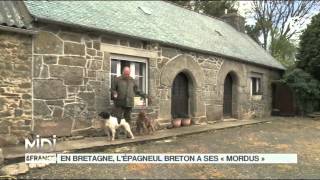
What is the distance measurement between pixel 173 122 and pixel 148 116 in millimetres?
1453

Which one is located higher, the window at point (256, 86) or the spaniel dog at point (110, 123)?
the window at point (256, 86)

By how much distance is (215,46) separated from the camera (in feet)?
54.2

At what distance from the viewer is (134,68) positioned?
491 inches

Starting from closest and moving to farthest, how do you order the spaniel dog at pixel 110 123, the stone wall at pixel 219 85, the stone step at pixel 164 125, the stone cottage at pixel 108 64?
the stone cottage at pixel 108 64
the spaniel dog at pixel 110 123
the stone step at pixel 164 125
the stone wall at pixel 219 85

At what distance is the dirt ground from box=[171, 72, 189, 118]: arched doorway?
5.49ft

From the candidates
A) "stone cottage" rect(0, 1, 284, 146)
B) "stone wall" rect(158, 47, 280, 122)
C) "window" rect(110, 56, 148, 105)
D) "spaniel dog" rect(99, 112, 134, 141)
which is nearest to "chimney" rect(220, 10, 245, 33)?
"stone wall" rect(158, 47, 280, 122)

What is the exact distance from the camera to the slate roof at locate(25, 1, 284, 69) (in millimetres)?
10945

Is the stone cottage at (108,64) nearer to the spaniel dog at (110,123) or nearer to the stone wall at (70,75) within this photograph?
the stone wall at (70,75)

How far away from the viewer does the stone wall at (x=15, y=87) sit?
920cm

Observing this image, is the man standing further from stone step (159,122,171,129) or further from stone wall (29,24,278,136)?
stone step (159,122,171,129)

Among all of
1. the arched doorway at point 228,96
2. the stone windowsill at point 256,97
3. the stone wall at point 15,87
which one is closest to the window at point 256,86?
the stone windowsill at point 256,97

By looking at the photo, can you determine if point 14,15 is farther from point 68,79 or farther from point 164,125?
point 164,125

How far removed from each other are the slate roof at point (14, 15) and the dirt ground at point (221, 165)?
334 cm

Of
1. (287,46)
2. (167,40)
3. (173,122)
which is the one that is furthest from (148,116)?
(287,46)
